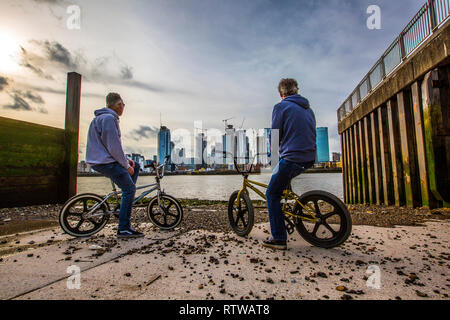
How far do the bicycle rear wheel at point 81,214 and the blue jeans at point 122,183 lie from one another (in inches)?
16.3

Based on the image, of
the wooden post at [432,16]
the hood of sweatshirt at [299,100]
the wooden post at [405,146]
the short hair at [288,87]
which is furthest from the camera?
the wooden post at [405,146]

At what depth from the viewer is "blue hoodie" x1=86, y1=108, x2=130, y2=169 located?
11.6ft

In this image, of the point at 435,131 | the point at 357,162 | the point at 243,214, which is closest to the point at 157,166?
the point at 243,214

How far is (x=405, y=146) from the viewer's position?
614 cm

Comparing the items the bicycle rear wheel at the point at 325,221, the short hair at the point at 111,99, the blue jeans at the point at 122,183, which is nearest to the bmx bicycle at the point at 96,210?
the blue jeans at the point at 122,183

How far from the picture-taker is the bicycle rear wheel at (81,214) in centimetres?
367

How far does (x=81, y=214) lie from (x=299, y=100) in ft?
12.9

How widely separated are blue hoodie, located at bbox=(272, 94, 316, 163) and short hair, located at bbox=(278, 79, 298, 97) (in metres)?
0.16

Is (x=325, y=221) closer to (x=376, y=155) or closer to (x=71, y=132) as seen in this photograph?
(x=376, y=155)

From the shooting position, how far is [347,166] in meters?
12.0

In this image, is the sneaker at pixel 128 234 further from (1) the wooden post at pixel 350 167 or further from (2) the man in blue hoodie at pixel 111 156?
(1) the wooden post at pixel 350 167

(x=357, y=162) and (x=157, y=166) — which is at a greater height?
(x=357, y=162)

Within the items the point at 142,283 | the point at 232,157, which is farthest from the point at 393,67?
the point at 142,283

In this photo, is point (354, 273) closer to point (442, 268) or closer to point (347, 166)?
point (442, 268)
